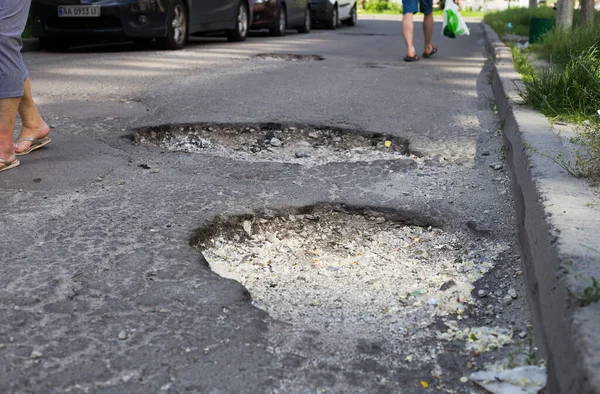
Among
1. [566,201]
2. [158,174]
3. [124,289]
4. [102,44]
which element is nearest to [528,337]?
[566,201]

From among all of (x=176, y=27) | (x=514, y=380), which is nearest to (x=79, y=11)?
(x=176, y=27)

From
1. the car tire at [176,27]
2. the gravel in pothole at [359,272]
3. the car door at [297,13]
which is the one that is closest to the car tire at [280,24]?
the car door at [297,13]

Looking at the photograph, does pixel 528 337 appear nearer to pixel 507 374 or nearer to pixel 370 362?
pixel 507 374

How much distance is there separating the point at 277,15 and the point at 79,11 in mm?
5870

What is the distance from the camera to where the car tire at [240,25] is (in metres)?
12.7

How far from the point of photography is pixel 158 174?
3994 millimetres

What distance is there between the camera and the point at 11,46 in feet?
13.1

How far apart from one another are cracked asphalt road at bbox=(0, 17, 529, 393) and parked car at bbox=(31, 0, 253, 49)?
229 centimetres

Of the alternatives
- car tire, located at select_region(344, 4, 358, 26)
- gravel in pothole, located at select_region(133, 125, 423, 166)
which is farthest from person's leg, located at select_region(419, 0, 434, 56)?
car tire, located at select_region(344, 4, 358, 26)

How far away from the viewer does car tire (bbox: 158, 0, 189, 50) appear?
10.2 m

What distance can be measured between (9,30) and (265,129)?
177cm

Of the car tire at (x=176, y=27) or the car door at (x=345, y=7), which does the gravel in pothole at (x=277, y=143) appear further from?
the car door at (x=345, y=7)

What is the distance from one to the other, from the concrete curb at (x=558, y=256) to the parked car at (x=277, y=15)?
11098 mm

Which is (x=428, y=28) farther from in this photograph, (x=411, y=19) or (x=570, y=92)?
(x=570, y=92)
